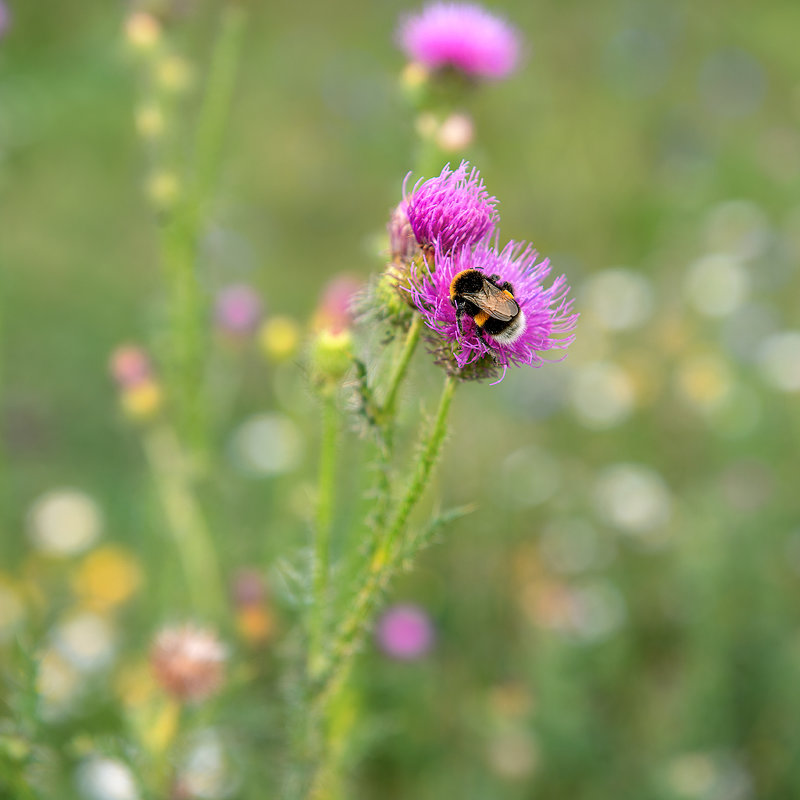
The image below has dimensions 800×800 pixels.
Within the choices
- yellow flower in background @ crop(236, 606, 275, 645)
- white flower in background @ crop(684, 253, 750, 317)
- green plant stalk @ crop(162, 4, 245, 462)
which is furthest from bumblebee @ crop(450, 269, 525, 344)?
white flower in background @ crop(684, 253, 750, 317)

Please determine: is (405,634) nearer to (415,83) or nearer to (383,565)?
(383,565)

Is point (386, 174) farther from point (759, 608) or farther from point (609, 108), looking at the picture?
point (759, 608)

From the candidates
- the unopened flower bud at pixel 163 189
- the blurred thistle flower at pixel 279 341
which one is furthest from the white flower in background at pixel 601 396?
the unopened flower bud at pixel 163 189

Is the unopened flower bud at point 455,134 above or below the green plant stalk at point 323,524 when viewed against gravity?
above

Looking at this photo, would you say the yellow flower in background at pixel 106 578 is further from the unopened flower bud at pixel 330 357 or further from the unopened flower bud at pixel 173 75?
the unopened flower bud at pixel 330 357

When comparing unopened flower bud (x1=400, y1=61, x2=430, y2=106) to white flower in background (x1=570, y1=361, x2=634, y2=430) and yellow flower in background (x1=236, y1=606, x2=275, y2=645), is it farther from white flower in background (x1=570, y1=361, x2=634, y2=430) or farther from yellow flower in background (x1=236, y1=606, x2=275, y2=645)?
white flower in background (x1=570, y1=361, x2=634, y2=430)

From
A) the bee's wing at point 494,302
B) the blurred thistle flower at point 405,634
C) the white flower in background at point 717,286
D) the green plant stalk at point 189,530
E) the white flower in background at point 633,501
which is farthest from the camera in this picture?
the white flower in background at point 717,286
